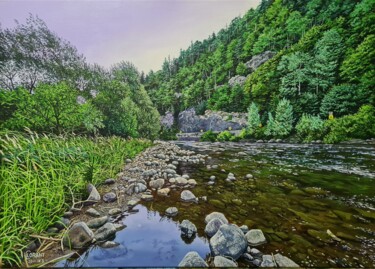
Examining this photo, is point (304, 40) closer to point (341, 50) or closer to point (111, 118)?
point (341, 50)

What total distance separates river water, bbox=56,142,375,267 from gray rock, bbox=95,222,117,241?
7 centimetres

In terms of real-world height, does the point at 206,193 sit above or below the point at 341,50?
below

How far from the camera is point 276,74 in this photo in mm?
9109

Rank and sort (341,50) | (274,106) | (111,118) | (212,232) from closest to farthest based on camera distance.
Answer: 1. (212,232)
2. (274,106)
3. (341,50)
4. (111,118)

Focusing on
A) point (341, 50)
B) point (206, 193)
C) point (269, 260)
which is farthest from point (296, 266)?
point (341, 50)

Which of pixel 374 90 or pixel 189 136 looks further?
pixel 189 136

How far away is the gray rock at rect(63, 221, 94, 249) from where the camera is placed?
1.31 metres

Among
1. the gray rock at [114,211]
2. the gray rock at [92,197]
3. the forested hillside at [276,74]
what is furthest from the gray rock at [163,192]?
the forested hillside at [276,74]

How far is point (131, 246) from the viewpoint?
139cm

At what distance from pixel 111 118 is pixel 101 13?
7067mm

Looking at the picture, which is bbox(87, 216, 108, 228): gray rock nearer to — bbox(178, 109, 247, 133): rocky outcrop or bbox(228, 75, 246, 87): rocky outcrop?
bbox(178, 109, 247, 133): rocky outcrop

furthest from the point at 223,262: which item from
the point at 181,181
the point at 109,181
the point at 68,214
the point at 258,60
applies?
the point at 258,60

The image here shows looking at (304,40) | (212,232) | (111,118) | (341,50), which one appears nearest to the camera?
(212,232)

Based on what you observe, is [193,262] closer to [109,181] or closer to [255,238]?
[255,238]
